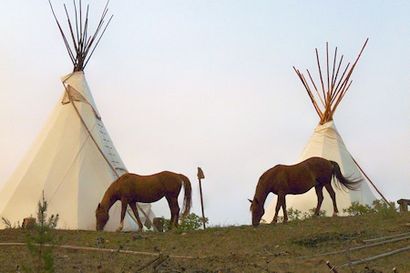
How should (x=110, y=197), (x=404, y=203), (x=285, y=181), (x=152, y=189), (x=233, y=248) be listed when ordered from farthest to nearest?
(x=110, y=197) → (x=152, y=189) → (x=404, y=203) → (x=285, y=181) → (x=233, y=248)

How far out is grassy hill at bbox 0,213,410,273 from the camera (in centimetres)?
868

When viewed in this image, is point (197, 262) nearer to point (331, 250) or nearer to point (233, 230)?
point (331, 250)

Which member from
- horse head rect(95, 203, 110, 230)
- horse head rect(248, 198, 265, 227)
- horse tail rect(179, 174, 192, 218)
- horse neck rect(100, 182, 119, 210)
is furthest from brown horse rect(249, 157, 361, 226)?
horse head rect(95, 203, 110, 230)

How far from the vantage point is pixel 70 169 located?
16.7 m

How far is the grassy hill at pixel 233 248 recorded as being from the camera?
342 inches

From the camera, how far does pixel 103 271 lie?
325 inches

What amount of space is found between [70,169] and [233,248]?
23.0ft

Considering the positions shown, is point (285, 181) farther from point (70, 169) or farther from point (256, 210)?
point (70, 169)

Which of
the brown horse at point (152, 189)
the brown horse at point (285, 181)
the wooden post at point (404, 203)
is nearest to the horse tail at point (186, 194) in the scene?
the brown horse at point (152, 189)

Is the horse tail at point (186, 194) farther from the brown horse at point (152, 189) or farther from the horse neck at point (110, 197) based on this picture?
the horse neck at point (110, 197)

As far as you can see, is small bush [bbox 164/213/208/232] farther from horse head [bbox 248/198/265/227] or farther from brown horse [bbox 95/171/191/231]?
horse head [bbox 248/198/265/227]

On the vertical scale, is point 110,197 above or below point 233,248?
above

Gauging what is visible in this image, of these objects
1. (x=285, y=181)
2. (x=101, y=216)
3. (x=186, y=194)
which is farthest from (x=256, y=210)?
(x=101, y=216)

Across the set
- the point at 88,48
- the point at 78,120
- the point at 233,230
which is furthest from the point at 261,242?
the point at 88,48
